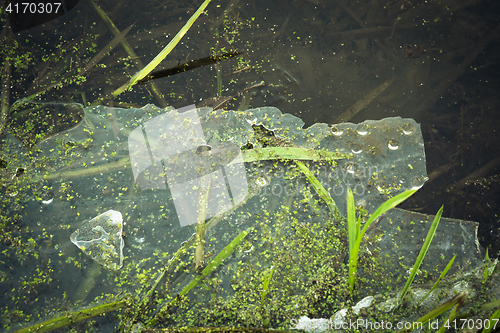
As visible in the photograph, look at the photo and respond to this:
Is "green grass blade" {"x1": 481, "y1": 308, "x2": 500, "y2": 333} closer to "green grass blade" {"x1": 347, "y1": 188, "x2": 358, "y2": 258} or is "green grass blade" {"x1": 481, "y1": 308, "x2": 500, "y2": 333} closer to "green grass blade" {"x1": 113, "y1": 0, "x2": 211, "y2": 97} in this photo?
"green grass blade" {"x1": 347, "y1": 188, "x2": 358, "y2": 258}

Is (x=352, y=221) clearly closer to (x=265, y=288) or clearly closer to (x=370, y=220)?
(x=370, y=220)

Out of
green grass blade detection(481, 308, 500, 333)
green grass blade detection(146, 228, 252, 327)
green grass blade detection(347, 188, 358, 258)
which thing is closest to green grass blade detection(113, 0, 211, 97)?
green grass blade detection(146, 228, 252, 327)

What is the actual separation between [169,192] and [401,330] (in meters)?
1.72

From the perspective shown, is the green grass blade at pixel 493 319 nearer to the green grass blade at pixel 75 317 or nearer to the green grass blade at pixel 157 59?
the green grass blade at pixel 75 317

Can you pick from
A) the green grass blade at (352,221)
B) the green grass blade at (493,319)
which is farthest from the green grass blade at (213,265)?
the green grass blade at (493,319)

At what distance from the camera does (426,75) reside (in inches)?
89.0

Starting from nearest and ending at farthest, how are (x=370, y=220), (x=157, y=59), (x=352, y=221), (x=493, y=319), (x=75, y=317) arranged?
(x=493, y=319), (x=370, y=220), (x=352, y=221), (x=75, y=317), (x=157, y=59)

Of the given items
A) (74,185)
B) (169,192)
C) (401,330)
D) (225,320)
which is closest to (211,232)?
(169,192)

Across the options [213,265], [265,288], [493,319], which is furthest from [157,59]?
[493,319]

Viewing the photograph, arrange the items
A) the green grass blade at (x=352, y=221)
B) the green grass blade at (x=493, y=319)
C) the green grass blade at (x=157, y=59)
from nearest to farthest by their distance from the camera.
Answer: the green grass blade at (x=493, y=319)
the green grass blade at (x=352, y=221)
the green grass blade at (x=157, y=59)

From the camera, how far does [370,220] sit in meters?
1.61

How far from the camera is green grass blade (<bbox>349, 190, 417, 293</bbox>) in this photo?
1.49 m

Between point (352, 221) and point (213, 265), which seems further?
point (213, 265)

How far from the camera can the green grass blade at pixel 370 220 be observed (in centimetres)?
149
